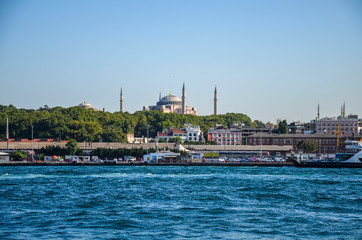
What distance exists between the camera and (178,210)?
25641 mm

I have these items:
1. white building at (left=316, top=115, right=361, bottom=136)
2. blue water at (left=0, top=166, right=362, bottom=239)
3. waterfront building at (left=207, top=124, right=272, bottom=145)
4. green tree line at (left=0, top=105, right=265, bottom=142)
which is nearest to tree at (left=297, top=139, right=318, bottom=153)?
waterfront building at (left=207, top=124, right=272, bottom=145)

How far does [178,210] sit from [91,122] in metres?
85.3

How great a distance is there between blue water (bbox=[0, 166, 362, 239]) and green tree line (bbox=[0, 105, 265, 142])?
64.1 metres

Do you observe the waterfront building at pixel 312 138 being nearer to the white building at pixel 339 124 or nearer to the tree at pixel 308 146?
the tree at pixel 308 146

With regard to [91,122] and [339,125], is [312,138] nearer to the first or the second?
[339,125]

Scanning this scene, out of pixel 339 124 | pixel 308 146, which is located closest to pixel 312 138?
pixel 308 146

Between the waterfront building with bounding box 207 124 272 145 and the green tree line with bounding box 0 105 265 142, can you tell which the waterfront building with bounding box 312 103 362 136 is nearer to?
the waterfront building with bounding box 207 124 272 145

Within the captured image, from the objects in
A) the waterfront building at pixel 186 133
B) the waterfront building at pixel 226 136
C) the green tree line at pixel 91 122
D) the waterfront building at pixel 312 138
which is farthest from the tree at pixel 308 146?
the waterfront building at pixel 186 133

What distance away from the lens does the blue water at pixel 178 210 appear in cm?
2064

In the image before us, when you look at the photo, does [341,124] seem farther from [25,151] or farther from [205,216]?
[205,216]

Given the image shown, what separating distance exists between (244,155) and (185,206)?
5985 centimetres

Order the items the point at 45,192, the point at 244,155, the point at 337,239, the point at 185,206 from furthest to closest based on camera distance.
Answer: the point at 244,155
the point at 45,192
the point at 185,206
the point at 337,239

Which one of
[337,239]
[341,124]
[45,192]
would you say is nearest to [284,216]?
[337,239]

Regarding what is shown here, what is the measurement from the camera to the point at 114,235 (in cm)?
2019
